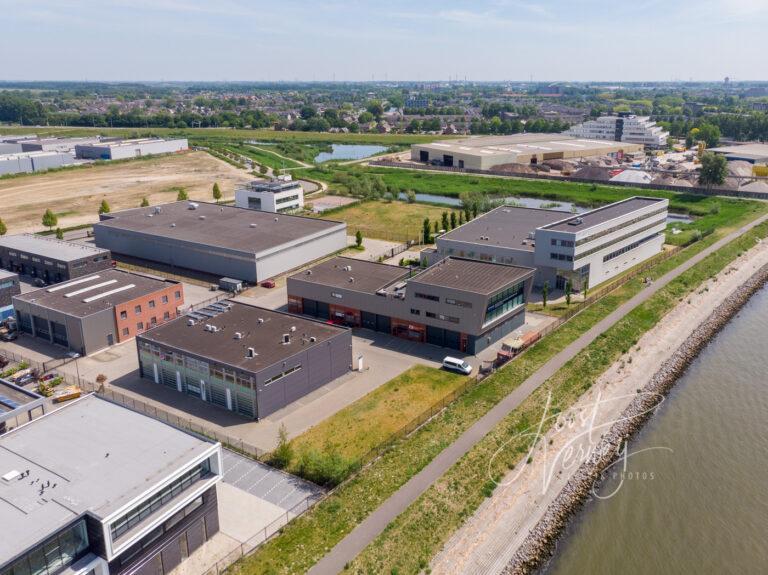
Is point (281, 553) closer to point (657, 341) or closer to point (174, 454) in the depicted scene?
point (174, 454)

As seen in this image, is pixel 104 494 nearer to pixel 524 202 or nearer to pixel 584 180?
pixel 524 202

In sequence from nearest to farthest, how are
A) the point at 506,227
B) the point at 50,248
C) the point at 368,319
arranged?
the point at 368,319 < the point at 50,248 < the point at 506,227

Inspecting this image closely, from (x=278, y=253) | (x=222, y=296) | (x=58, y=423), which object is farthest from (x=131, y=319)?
(x=58, y=423)

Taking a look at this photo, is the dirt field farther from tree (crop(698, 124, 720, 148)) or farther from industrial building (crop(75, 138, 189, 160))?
tree (crop(698, 124, 720, 148))

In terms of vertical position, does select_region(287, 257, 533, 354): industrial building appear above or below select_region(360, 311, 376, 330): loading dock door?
above

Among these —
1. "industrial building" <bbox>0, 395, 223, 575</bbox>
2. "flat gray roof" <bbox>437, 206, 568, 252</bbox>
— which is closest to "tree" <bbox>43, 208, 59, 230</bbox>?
"flat gray roof" <bbox>437, 206, 568, 252</bbox>

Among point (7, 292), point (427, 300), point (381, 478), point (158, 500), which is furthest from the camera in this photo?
point (7, 292)

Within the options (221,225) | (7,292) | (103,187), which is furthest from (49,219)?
(103,187)
